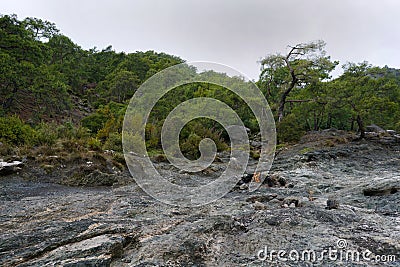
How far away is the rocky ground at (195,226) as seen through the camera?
320cm

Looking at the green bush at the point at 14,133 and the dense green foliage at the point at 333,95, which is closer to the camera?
the green bush at the point at 14,133

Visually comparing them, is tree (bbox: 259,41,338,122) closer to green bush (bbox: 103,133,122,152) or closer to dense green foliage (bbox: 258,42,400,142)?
dense green foliage (bbox: 258,42,400,142)

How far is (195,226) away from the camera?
168 inches

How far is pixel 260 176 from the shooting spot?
891 centimetres

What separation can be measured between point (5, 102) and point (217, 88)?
626 inches

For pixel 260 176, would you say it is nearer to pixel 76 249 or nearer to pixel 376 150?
pixel 76 249

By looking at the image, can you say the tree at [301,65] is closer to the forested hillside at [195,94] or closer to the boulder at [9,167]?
the forested hillside at [195,94]

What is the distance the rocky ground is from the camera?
320 centimetres

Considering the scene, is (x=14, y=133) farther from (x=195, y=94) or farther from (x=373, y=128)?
(x=373, y=128)

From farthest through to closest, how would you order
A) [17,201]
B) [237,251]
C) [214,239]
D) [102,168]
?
[102,168] → [17,201] → [214,239] → [237,251]

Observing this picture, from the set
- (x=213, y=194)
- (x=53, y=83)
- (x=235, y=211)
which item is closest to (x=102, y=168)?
(x=213, y=194)

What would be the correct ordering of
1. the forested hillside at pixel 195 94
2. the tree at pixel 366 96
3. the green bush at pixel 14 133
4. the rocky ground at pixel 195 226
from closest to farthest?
the rocky ground at pixel 195 226, the green bush at pixel 14 133, the forested hillside at pixel 195 94, the tree at pixel 366 96

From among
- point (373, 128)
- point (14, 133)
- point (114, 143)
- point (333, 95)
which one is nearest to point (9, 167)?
point (14, 133)

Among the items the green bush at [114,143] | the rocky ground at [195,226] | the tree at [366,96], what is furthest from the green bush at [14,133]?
the tree at [366,96]
